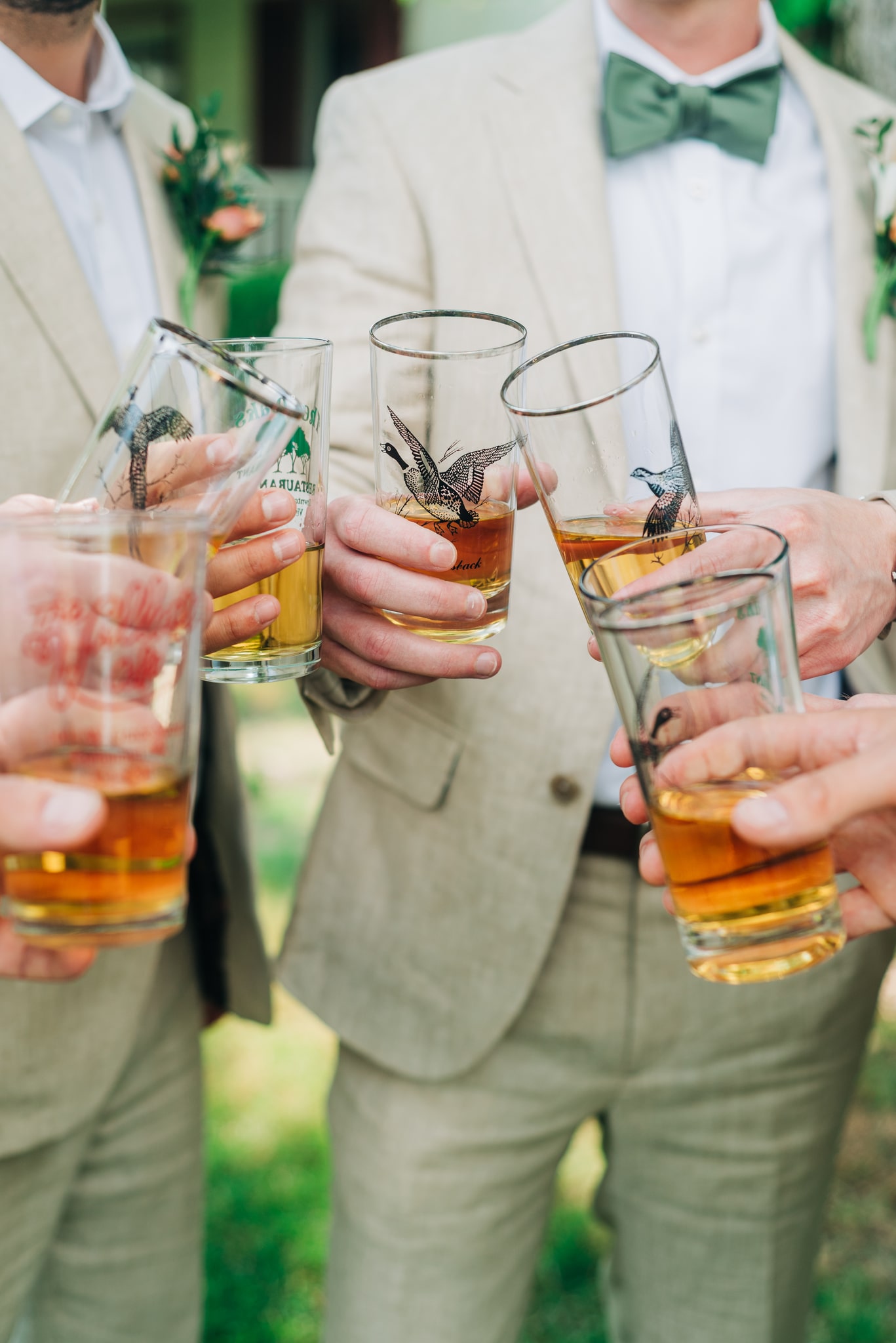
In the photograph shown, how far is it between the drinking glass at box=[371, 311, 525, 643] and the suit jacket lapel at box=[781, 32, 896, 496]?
85cm

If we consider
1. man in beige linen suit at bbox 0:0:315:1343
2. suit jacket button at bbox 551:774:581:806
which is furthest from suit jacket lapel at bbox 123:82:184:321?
suit jacket button at bbox 551:774:581:806

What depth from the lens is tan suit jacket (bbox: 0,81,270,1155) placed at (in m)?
2.00

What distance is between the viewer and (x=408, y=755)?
2.23 metres

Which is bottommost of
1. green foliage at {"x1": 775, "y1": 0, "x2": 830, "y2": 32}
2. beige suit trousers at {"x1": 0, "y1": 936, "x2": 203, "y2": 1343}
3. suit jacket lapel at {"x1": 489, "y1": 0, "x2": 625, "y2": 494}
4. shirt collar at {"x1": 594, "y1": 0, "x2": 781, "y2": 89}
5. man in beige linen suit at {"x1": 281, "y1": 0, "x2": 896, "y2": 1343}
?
beige suit trousers at {"x1": 0, "y1": 936, "x2": 203, "y2": 1343}

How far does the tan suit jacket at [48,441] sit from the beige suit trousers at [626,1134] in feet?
1.76

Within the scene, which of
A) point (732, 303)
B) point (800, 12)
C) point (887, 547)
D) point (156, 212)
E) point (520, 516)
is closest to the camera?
point (887, 547)

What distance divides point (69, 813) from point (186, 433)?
0.50m

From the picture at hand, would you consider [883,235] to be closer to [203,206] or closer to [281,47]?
[203,206]

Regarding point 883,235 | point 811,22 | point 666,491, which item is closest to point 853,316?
point 883,235

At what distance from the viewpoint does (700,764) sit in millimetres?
1163

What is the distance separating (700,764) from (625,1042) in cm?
128

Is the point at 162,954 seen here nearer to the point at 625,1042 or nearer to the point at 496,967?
the point at 496,967

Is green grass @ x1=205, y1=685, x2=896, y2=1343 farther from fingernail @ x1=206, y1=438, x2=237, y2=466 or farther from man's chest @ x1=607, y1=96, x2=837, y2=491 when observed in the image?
fingernail @ x1=206, y1=438, x2=237, y2=466

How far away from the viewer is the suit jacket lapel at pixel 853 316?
216cm
